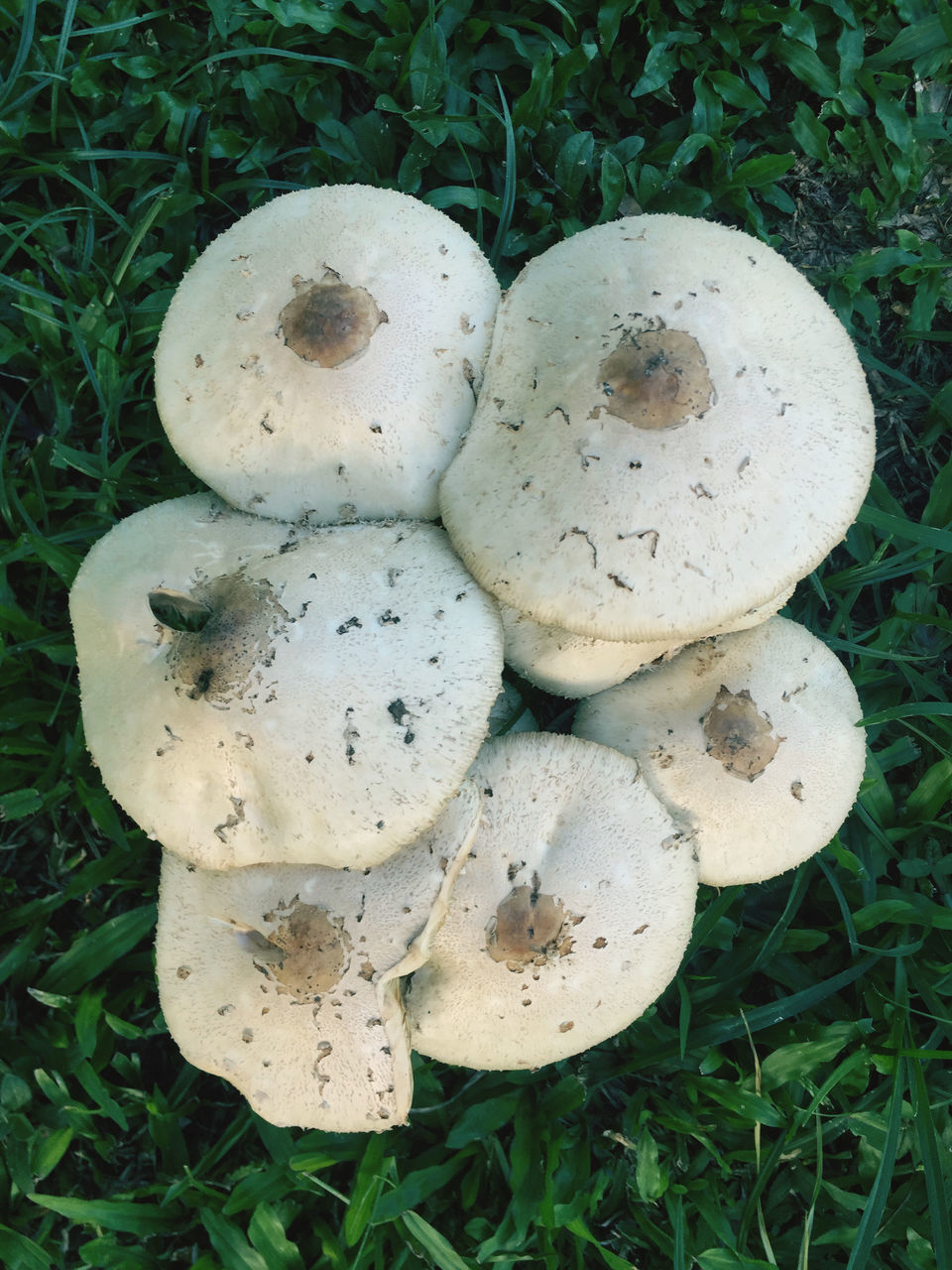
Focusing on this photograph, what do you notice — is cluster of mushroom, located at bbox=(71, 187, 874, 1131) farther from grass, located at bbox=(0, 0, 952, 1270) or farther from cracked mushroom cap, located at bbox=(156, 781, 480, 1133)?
grass, located at bbox=(0, 0, 952, 1270)

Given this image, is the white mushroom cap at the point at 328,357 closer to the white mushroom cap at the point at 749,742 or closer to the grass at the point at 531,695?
the grass at the point at 531,695

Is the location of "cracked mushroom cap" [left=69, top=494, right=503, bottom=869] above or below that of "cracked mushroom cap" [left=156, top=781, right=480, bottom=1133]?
above

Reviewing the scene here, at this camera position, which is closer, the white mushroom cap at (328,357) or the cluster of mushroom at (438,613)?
the cluster of mushroom at (438,613)

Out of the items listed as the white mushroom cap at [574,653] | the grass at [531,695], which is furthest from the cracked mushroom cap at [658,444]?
the grass at [531,695]

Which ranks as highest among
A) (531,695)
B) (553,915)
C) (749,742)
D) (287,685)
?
(287,685)

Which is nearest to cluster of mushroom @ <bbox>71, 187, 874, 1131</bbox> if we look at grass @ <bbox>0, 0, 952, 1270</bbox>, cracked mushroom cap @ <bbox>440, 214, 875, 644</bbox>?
cracked mushroom cap @ <bbox>440, 214, 875, 644</bbox>

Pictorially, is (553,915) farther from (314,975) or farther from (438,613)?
(438,613)

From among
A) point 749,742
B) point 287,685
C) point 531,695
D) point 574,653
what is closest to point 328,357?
point 287,685
